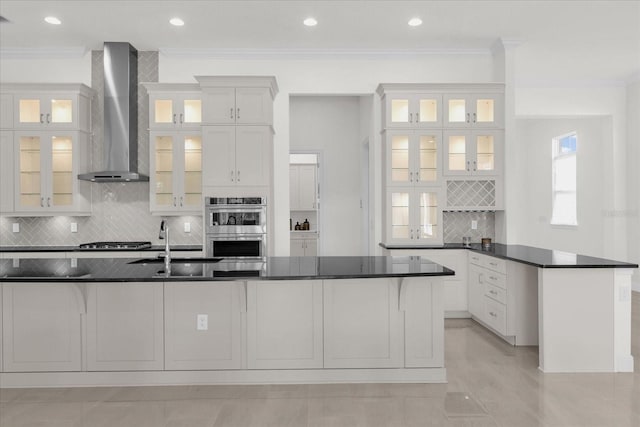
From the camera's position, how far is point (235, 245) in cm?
526

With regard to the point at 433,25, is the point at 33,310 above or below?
below

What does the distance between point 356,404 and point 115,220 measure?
4.21 meters

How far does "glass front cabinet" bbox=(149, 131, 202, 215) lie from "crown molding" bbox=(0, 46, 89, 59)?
1.51m

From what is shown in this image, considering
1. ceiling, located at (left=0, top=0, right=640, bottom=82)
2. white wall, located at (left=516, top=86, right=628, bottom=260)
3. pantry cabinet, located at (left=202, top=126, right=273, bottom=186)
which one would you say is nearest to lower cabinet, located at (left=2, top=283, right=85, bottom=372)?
pantry cabinet, located at (left=202, top=126, right=273, bottom=186)

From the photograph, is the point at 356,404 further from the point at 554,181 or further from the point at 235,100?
the point at 554,181

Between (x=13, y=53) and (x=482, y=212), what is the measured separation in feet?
20.7

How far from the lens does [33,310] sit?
326 cm

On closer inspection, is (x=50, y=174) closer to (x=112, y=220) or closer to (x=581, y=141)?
(x=112, y=220)

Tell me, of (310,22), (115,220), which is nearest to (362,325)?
(310,22)

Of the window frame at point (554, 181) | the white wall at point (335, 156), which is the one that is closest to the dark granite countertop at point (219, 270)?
the white wall at point (335, 156)

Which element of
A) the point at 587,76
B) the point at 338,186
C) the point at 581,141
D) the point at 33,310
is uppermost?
the point at 587,76

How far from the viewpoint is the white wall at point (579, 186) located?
7293 mm

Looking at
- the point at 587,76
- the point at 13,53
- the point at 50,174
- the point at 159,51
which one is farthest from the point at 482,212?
the point at 13,53

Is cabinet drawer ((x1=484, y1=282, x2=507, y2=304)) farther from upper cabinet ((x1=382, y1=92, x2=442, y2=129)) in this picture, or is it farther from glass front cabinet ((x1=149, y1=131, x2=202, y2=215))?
glass front cabinet ((x1=149, y1=131, x2=202, y2=215))
